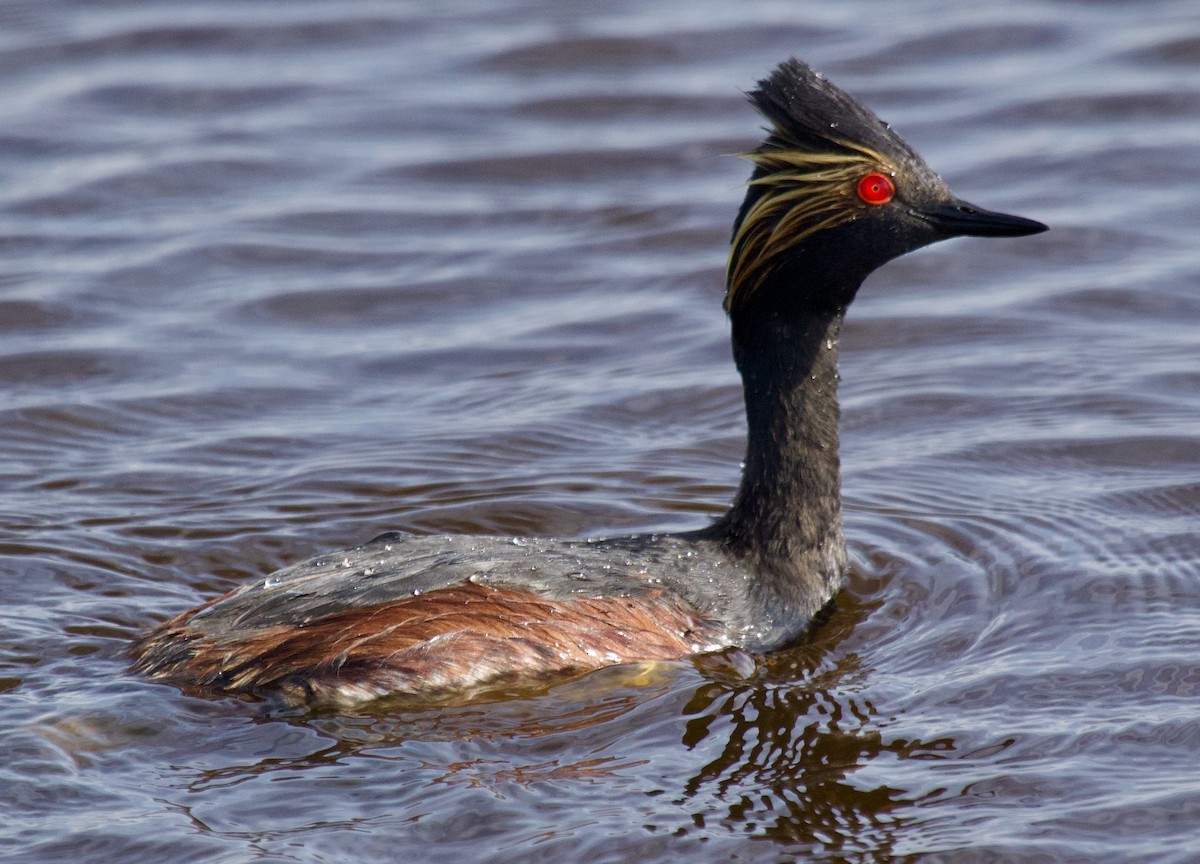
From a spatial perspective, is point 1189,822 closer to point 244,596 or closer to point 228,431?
point 244,596

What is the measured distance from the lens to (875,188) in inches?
339

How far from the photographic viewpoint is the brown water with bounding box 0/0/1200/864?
7242mm

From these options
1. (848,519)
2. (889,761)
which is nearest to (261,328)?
(848,519)

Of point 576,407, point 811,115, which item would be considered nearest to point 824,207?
point 811,115

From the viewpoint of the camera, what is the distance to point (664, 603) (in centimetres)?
825

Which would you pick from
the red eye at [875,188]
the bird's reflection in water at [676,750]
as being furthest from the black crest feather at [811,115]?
the bird's reflection in water at [676,750]

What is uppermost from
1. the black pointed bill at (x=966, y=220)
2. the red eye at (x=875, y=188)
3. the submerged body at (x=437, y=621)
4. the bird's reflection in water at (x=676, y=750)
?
the red eye at (x=875, y=188)

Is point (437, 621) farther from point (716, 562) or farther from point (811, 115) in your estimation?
point (811, 115)

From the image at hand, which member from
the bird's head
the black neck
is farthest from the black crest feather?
the black neck

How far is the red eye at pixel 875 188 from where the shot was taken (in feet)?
28.1

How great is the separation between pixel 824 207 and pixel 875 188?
0.27 m

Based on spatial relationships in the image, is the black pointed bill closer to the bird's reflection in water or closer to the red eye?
the red eye

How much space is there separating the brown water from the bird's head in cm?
165

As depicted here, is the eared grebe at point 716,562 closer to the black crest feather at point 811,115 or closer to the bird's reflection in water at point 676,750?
the black crest feather at point 811,115
